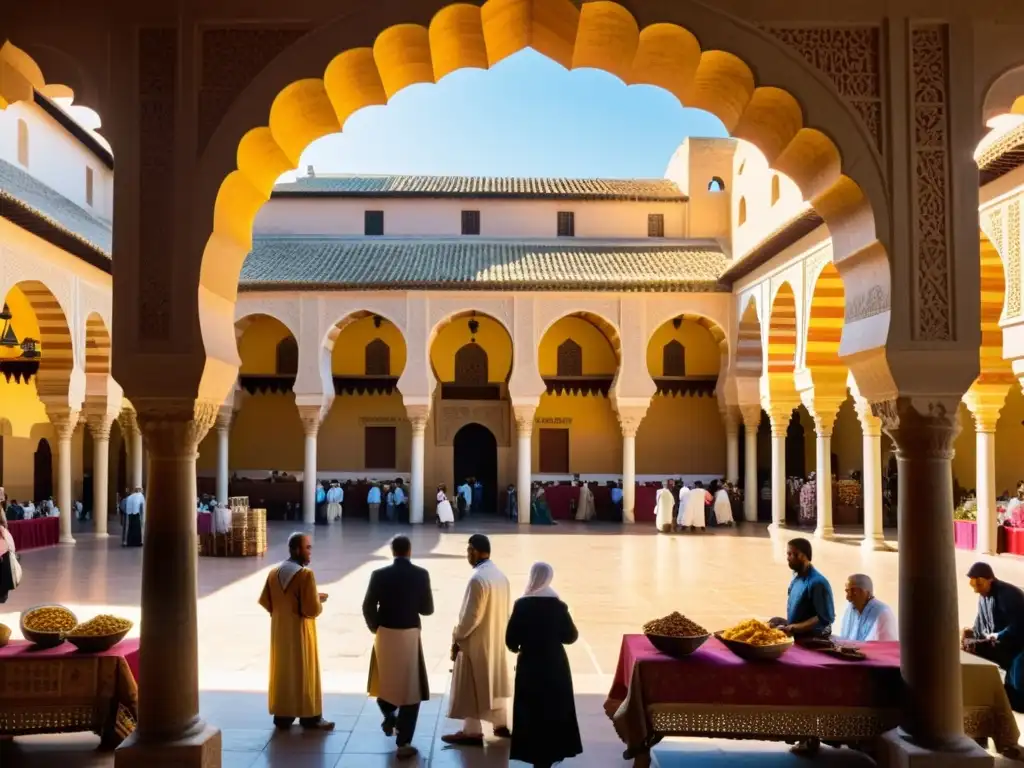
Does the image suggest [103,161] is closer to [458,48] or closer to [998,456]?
[458,48]

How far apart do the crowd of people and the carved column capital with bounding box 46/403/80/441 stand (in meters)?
13.9

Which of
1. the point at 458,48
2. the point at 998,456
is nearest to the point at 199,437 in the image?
the point at 458,48

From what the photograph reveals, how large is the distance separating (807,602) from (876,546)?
41.6ft

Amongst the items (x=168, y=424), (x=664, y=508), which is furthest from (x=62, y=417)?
(x=168, y=424)

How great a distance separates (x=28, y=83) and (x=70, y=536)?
15.2 metres

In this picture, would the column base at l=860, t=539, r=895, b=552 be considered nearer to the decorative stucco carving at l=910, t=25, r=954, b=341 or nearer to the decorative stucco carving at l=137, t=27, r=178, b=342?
the decorative stucco carving at l=910, t=25, r=954, b=341

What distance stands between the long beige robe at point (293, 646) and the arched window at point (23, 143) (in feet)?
52.9

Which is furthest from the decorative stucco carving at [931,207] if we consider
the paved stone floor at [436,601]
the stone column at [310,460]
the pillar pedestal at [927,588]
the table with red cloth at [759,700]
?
the stone column at [310,460]

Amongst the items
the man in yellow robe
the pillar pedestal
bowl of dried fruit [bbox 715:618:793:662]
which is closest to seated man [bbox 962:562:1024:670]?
the pillar pedestal

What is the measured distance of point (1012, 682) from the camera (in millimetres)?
6082

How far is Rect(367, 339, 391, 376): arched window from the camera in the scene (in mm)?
28281

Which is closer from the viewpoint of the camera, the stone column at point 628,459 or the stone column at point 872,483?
the stone column at point 872,483

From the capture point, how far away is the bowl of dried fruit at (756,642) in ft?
17.1

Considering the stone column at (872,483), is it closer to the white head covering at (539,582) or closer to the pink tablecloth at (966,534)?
the pink tablecloth at (966,534)
